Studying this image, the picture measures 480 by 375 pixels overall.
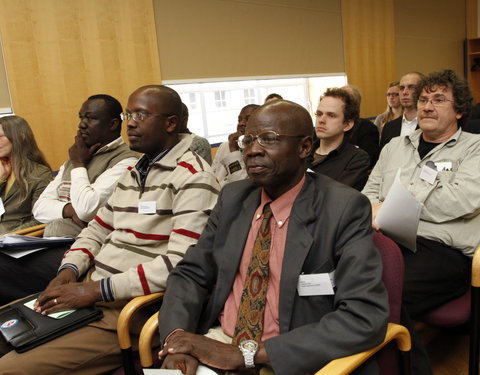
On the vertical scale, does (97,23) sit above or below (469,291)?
above

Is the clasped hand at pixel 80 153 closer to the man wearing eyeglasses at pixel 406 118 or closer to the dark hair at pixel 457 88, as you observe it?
the dark hair at pixel 457 88

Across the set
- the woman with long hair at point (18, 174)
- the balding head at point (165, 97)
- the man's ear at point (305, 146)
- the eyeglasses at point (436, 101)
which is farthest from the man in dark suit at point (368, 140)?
the woman with long hair at point (18, 174)

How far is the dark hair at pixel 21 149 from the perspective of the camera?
2.80 metres

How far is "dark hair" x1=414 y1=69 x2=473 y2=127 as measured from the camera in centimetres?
223

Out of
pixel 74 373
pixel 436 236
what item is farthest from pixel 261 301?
pixel 436 236

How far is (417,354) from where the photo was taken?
1.40m

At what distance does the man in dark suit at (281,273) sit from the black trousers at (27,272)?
1013 mm

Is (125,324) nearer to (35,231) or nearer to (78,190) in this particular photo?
(78,190)

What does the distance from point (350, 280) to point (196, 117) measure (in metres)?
4.25

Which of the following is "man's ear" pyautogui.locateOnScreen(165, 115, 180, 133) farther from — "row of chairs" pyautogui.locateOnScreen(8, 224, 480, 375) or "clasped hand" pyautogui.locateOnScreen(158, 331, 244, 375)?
"clasped hand" pyautogui.locateOnScreen(158, 331, 244, 375)

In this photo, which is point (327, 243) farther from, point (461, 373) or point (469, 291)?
point (461, 373)

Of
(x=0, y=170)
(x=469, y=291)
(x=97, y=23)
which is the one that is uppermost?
(x=97, y=23)

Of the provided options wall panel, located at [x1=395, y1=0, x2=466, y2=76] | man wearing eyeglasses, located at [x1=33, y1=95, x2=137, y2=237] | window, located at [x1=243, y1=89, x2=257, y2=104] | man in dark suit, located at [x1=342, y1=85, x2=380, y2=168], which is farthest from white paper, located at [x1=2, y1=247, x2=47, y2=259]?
wall panel, located at [x1=395, y1=0, x2=466, y2=76]

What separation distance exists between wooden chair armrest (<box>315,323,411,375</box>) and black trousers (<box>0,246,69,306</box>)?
1644mm
